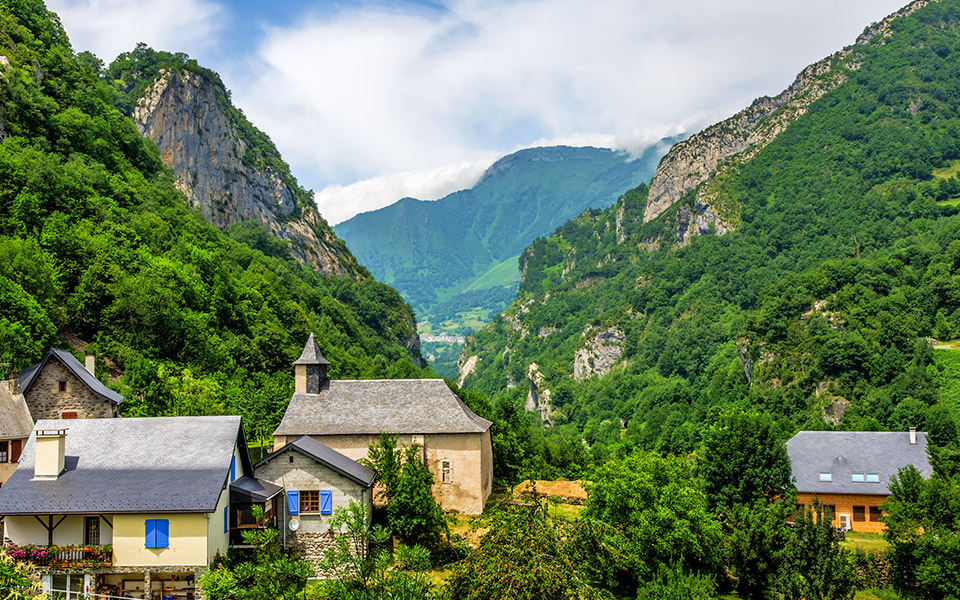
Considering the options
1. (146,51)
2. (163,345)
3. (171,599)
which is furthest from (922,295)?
(146,51)

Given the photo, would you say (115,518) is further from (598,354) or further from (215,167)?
(598,354)

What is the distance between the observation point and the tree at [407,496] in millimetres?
36906

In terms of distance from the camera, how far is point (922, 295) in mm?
108312

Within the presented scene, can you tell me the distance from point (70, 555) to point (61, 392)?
13099 mm

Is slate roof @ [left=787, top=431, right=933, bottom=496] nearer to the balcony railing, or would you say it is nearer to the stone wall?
the balcony railing

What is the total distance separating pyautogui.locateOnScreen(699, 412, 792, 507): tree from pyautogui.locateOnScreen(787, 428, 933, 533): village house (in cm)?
454

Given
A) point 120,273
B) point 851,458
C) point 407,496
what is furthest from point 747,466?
point 120,273

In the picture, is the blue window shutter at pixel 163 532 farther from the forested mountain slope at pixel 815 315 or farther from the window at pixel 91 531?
the forested mountain slope at pixel 815 315

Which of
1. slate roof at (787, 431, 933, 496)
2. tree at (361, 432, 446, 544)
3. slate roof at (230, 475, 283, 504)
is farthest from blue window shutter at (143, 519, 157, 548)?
slate roof at (787, 431, 933, 496)

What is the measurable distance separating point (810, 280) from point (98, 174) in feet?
332

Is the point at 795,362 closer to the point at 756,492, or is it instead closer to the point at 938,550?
the point at 756,492

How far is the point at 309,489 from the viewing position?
117 ft

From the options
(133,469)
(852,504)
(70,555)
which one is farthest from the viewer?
(852,504)

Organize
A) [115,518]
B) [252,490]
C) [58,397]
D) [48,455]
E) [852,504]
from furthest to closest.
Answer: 1. [852,504]
2. [58,397]
3. [252,490]
4. [48,455]
5. [115,518]
